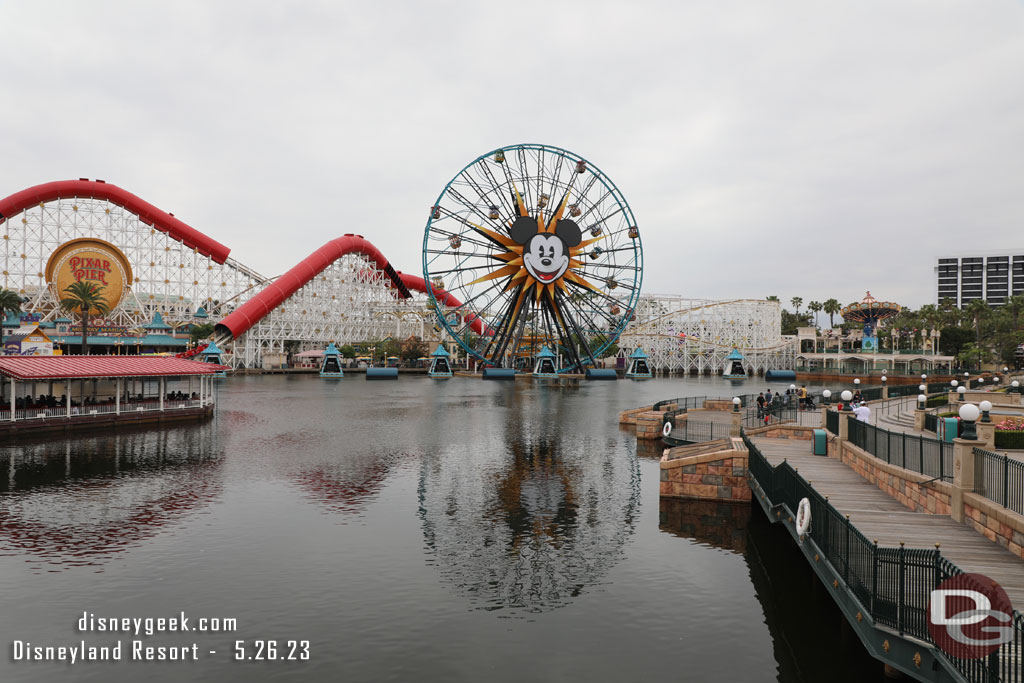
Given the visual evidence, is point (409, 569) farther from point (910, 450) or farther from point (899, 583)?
point (910, 450)

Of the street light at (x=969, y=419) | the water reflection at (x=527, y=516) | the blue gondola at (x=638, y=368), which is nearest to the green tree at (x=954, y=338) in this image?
the blue gondola at (x=638, y=368)

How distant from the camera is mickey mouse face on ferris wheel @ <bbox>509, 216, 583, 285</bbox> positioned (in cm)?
7519

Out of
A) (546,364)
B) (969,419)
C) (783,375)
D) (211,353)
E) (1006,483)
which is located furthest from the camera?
(783,375)

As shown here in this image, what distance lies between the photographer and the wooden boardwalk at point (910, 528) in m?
11.4

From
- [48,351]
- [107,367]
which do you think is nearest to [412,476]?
[107,367]

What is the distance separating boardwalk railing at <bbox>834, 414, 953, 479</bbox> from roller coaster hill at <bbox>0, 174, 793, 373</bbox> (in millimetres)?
57860

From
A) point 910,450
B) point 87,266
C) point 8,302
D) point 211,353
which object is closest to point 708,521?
point 910,450

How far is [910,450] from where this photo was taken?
673 inches

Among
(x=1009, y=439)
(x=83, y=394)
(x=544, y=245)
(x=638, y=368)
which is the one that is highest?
(x=544, y=245)

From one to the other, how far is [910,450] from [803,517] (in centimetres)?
466

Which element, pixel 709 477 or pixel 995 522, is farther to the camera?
pixel 709 477

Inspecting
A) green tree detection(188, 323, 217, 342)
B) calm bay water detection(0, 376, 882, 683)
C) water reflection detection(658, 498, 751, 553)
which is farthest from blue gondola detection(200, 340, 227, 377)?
water reflection detection(658, 498, 751, 553)

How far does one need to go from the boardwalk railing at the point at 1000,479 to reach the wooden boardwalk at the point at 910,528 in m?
0.82

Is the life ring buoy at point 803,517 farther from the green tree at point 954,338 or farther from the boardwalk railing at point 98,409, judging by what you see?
the green tree at point 954,338
